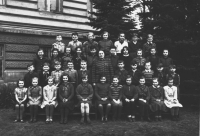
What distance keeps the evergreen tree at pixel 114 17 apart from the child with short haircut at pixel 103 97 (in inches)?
126

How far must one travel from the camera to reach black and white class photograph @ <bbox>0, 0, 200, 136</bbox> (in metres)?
6.77

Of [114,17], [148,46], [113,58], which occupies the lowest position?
[113,58]

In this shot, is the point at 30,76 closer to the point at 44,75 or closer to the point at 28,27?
the point at 44,75

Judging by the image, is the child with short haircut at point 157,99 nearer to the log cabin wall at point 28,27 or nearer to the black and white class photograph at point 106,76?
the black and white class photograph at point 106,76

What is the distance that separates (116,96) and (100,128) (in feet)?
4.40

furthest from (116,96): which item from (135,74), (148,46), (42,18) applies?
(42,18)

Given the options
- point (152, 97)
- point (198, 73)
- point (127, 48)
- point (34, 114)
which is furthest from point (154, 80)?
point (34, 114)

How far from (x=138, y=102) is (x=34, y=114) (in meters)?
3.19

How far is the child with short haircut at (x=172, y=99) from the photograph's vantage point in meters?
7.38

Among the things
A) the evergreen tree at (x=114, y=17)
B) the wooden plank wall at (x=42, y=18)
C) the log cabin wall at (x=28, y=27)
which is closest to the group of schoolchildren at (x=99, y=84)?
the evergreen tree at (x=114, y=17)

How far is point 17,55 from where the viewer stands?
10.5 m

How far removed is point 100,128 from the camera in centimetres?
627

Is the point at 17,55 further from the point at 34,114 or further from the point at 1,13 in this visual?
the point at 34,114

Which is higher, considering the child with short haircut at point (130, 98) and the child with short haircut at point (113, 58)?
the child with short haircut at point (113, 58)
